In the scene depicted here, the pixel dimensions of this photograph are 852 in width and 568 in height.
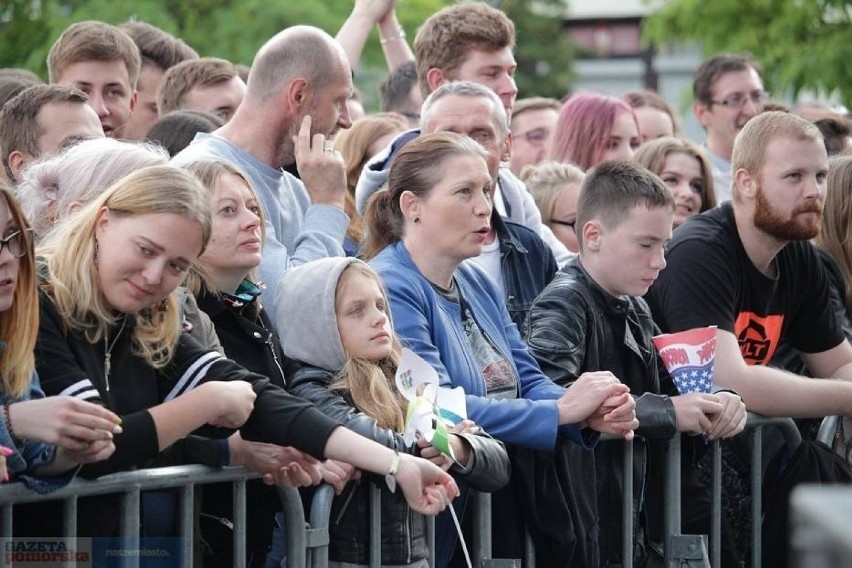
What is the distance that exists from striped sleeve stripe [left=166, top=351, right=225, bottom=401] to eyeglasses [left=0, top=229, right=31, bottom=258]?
0.59 m

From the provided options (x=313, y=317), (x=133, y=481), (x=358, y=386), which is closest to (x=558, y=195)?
(x=313, y=317)

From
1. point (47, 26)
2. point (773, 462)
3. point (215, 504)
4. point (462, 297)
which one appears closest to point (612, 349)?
point (462, 297)

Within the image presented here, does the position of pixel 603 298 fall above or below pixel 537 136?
below

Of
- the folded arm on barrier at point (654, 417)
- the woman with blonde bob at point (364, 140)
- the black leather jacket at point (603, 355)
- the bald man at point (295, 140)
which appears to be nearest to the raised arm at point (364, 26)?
the woman with blonde bob at point (364, 140)

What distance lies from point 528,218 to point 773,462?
1.52 metres

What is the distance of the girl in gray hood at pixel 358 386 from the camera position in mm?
4355

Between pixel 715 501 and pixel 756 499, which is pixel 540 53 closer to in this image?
pixel 756 499

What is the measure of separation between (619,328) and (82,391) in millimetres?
2355

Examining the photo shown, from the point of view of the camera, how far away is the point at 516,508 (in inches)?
195

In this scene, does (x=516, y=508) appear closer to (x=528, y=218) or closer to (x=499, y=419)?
(x=499, y=419)

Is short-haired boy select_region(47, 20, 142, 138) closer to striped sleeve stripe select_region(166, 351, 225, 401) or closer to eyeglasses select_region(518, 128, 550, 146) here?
striped sleeve stripe select_region(166, 351, 225, 401)

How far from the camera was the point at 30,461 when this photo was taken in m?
3.54

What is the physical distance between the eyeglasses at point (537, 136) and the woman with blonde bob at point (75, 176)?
4.74m

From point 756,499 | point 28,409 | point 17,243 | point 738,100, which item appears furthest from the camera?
point 738,100
